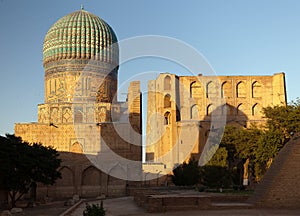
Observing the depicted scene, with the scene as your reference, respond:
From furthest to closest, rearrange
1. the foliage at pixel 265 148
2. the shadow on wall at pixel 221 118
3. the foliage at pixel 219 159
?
the shadow on wall at pixel 221 118, the foliage at pixel 219 159, the foliage at pixel 265 148

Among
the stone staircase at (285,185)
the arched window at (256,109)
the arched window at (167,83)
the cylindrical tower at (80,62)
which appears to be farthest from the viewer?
the arched window at (256,109)

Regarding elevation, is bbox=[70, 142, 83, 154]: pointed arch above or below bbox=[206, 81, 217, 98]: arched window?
below

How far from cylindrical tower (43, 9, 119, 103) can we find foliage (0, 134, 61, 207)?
1164cm

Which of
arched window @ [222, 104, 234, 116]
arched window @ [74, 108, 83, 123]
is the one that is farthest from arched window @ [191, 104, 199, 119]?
arched window @ [74, 108, 83, 123]

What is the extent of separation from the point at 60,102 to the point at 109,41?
679cm

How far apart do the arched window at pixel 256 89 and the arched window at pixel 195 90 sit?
5181mm

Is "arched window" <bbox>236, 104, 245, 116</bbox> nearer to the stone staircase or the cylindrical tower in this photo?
the cylindrical tower

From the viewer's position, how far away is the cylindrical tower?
34.0m

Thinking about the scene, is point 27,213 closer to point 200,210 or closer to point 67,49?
point 200,210

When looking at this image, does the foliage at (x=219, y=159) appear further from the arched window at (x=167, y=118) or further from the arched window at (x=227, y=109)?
the arched window at (x=227, y=109)

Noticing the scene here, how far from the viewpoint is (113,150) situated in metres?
29.6

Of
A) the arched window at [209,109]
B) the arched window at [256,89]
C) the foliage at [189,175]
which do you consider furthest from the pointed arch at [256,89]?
the foliage at [189,175]

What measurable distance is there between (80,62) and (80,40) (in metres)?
1.93

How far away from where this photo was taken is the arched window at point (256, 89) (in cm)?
3973
